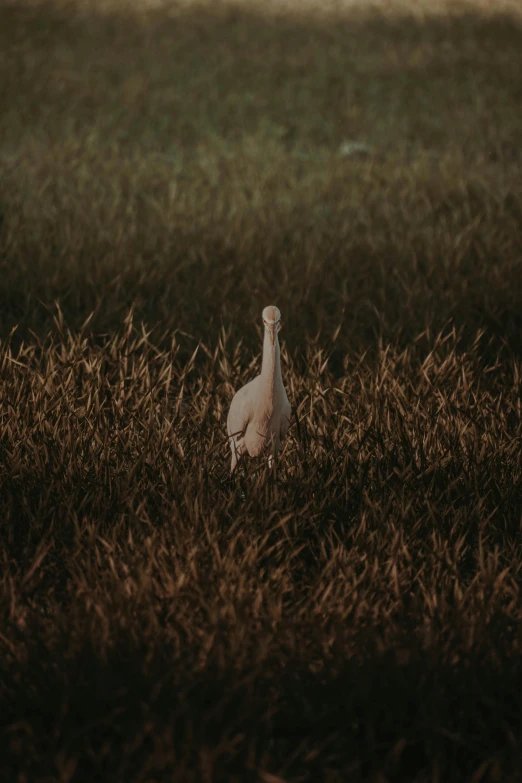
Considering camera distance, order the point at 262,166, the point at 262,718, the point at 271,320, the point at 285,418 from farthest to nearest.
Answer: the point at 262,166 < the point at 285,418 < the point at 271,320 < the point at 262,718

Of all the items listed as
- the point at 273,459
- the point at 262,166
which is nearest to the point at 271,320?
the point at 273,459

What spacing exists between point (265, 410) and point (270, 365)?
13cm

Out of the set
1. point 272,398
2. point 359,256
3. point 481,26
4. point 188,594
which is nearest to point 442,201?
point 359,256

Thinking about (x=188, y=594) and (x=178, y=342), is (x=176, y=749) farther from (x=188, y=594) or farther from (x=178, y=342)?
(x=178, y=342)

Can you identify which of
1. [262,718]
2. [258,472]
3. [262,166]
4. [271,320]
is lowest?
[262,166]

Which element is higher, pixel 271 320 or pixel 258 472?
pixel 271 320

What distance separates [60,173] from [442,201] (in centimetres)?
247

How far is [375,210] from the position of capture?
585cm

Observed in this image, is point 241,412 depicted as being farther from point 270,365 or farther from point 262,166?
point 262,166

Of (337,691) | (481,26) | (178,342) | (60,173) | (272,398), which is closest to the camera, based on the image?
(337,691)

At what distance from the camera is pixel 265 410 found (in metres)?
2.59

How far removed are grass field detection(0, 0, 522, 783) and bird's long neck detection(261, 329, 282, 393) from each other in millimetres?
272

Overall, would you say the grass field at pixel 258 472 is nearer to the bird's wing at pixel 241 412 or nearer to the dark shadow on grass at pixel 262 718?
the dark shadow on grass at pixel 262 718

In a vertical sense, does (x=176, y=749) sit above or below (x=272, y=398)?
below
